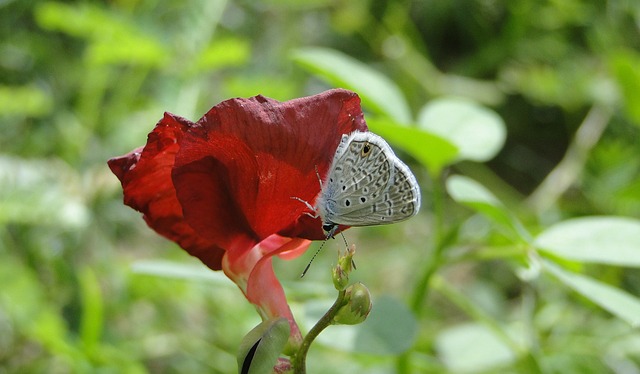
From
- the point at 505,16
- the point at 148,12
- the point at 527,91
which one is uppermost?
the point at 148,12

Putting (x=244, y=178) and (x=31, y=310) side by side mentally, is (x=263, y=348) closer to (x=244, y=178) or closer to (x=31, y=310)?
(x=244, y=178)

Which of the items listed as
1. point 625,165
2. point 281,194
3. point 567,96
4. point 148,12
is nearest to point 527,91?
point 567,96

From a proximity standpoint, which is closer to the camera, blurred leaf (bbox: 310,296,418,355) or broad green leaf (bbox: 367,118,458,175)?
blurred leaf (bbox: 310,296,418,355)

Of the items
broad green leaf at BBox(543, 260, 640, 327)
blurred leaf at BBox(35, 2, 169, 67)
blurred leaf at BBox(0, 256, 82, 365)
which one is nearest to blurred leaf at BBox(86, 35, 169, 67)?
blurred leaf at BBox(35, 2, 169, 67)

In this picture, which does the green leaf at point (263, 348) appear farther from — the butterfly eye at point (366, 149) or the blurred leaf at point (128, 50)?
the blurred leaf at point (128, 50)

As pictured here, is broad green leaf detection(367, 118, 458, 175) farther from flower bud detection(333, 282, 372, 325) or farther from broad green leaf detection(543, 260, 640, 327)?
flower bud detection(333, 282, 372, 325)

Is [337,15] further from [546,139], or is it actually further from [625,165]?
[625,165]
